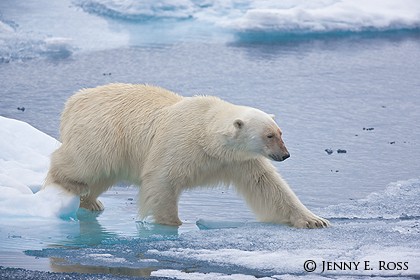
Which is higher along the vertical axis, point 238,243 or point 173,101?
point 173,101

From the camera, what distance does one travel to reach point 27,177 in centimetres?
720

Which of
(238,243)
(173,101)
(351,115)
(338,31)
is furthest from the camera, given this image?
(338,31)

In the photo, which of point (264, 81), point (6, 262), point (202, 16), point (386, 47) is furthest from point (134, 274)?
point (202, 16)

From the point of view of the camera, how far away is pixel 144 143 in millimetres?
6816

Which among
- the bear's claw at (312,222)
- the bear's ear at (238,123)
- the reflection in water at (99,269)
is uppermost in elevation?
the bear's ear at (238,123)

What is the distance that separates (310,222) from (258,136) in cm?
68

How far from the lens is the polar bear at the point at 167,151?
6.50m

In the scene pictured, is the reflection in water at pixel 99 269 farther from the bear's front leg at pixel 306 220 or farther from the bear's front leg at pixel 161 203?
the bear's front leg at pixel 306 220

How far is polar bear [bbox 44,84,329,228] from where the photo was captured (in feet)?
21.3

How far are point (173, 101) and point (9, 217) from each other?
1.47m

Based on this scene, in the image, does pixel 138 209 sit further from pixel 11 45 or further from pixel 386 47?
pixel 386 47

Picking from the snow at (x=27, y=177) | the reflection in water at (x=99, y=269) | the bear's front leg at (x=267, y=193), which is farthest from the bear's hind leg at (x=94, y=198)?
the reflection in water at (x=99, y=269)

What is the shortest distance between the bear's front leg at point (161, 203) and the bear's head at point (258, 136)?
1.86 feet

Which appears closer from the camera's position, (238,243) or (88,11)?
(238,243)
